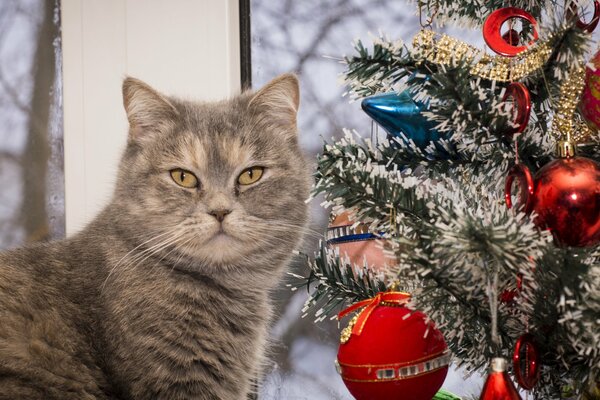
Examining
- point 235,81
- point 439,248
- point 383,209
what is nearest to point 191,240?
point 383,209

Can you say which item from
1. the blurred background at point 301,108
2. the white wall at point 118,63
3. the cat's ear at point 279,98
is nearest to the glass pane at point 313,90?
the blurred background at point 301,108

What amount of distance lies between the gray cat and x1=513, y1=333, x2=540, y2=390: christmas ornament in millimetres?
513

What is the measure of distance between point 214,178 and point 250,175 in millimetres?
80

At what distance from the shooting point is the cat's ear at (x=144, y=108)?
3.97 ft

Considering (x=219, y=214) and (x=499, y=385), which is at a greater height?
(x=219, y=214)

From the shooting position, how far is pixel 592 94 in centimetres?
80

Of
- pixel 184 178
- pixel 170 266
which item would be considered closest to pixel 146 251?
pixel 170 266

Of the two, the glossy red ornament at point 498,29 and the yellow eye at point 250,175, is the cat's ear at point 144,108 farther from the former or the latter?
the glossy red ornament at point 498,29

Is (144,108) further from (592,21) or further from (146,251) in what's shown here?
(592,21)

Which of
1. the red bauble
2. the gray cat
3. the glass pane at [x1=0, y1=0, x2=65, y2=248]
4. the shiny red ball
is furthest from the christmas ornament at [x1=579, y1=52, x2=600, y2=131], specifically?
the glass pane at [x1=0, y1=0, x2=65, y2=248]

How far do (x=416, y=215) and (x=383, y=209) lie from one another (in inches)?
1.7

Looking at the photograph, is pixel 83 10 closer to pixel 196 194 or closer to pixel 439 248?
pixel 196 194

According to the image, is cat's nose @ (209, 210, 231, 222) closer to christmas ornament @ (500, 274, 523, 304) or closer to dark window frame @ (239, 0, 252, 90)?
christmas ornament @ (500, 274, 523, 304)

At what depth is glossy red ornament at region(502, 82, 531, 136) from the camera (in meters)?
0.75
